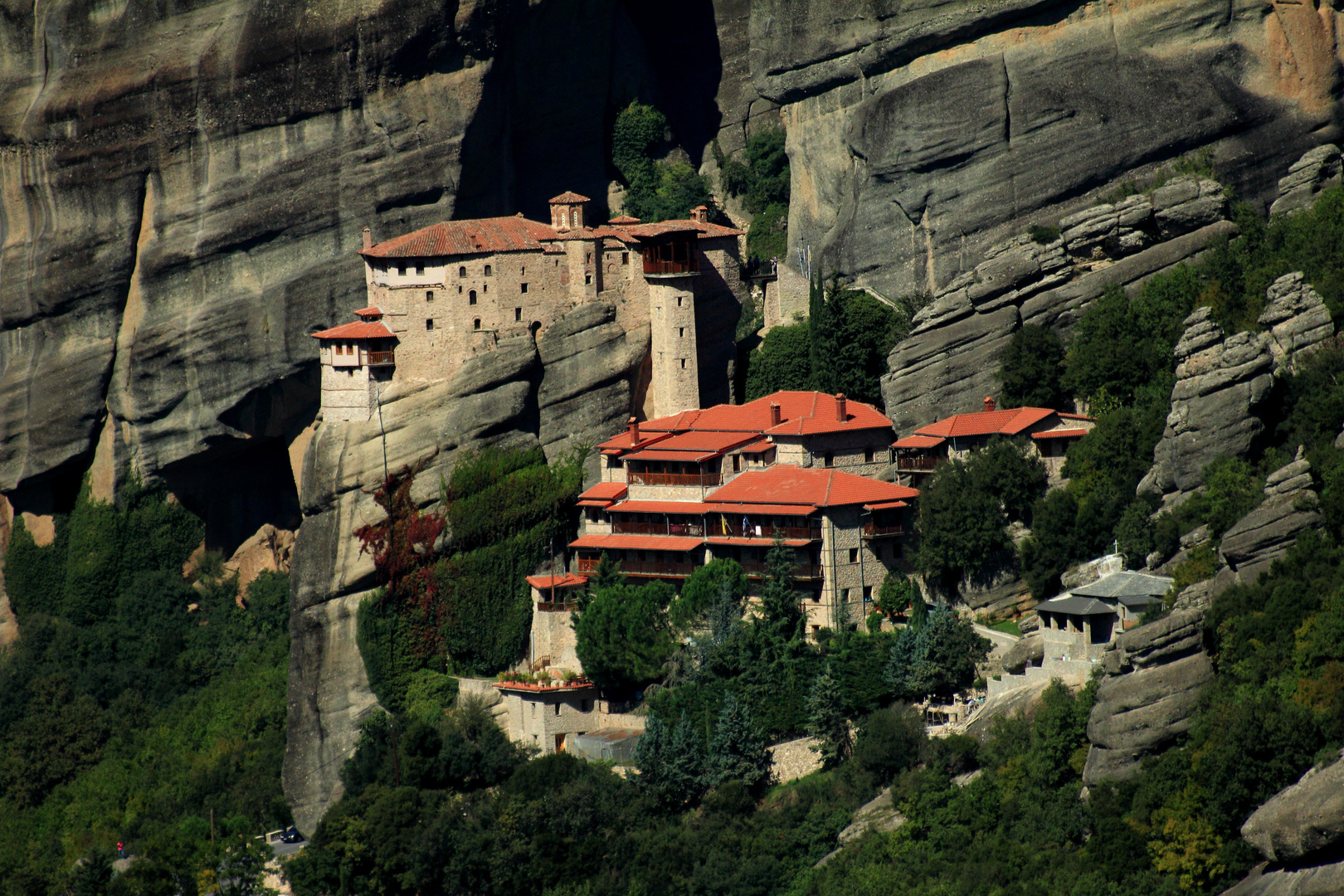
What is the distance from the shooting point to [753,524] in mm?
69812

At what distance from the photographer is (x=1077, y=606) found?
2377 inches

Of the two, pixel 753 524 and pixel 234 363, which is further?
pixel 234 363

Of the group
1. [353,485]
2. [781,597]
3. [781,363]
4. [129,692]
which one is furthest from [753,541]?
[129,692]

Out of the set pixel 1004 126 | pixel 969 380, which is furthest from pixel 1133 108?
pixel 969 380

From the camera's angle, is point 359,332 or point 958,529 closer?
point 958,529

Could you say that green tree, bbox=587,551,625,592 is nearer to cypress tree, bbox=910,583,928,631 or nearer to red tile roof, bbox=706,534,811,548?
red tile roof, bbox=706,534,811,548

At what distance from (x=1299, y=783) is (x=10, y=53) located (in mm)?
58754

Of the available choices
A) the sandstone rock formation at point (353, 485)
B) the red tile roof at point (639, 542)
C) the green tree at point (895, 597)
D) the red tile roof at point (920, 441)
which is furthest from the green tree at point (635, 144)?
the green tree at point (895, 597)

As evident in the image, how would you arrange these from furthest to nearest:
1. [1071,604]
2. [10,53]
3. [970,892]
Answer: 1. [10,53]
2. [1071,604]
3. [970,892]

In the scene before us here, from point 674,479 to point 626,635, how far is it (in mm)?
6184

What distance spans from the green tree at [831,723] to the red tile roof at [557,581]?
34.6 ft

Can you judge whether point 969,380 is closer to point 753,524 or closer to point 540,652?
point 753,524

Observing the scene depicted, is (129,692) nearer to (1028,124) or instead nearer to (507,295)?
(507,295)

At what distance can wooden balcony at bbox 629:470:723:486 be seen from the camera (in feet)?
237
